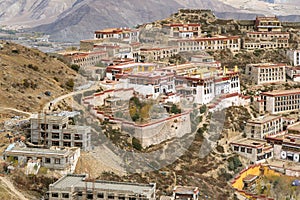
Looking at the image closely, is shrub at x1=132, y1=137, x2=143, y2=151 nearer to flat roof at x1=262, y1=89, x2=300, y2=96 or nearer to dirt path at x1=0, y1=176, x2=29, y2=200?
dirt path at x1=0, y1=176, x2=29, y2=200

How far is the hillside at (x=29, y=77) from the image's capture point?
3050 cm

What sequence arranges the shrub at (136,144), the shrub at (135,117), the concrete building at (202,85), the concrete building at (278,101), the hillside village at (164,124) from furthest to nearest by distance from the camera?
1. the concrete building at (278,101)
2. the concrete building at (202,85)
3. the shrub at (135,117)
4. the shrub at (136,144)
5. the hillside village at (164,124)

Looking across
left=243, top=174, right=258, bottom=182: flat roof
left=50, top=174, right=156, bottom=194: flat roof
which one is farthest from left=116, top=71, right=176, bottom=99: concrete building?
left=50, top=174, right=156, bottom=194: flat roof

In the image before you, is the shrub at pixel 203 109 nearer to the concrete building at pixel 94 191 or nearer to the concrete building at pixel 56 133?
the concrete building at pixel 56 133

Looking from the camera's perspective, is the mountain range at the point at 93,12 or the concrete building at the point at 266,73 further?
the mountain range at the point at 93,12

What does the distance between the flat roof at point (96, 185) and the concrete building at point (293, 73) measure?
22052 millimetres

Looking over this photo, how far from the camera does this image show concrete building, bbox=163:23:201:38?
4594cm

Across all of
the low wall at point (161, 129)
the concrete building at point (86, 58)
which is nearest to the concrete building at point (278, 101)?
the low wall at point (161, 129)

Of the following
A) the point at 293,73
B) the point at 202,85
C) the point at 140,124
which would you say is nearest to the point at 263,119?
the point at 202,85

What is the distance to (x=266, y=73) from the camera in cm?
4178

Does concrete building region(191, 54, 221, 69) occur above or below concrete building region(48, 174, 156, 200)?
above

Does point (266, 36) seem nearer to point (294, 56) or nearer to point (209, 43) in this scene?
point (294, 56)

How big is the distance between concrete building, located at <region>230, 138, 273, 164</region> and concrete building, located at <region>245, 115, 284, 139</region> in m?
0.94

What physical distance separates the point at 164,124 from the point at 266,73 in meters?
13.5
